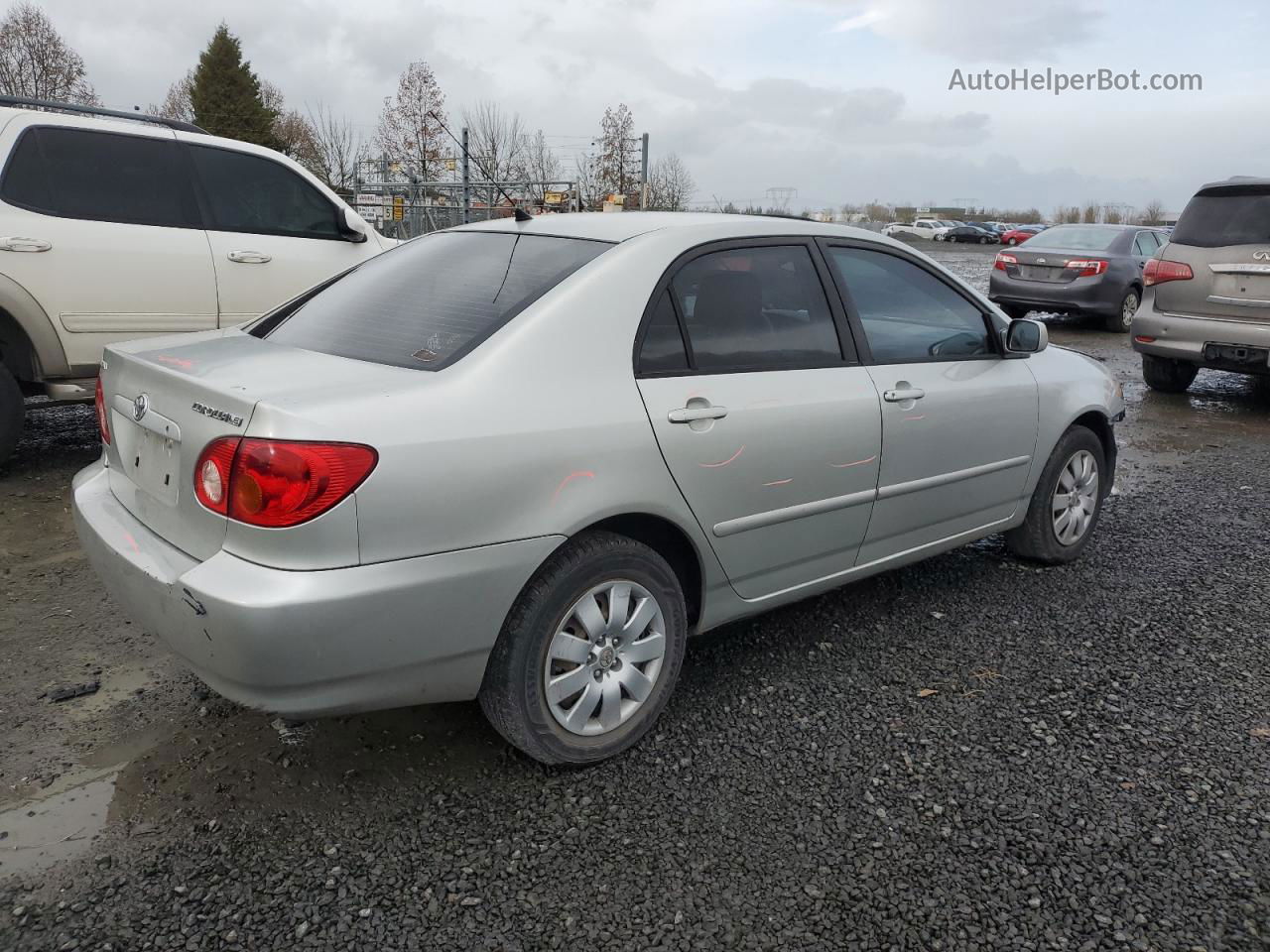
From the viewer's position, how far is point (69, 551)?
14.7ft

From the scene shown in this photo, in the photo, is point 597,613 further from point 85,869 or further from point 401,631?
point 85,869

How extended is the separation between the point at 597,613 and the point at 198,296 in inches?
164

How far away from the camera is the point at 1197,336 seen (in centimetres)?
838

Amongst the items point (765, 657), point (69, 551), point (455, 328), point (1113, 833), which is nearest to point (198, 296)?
point (69, 551)

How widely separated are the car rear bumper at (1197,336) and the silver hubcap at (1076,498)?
4.34 meters

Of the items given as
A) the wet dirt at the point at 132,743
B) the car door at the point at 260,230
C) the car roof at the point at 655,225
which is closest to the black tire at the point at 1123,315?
the car door at the point at 260,230

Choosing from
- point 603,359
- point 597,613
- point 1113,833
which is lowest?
point 1113,833

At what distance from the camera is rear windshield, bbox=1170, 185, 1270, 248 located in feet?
26.5

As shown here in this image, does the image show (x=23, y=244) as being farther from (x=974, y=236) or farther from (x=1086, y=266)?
(x=974, y=236)

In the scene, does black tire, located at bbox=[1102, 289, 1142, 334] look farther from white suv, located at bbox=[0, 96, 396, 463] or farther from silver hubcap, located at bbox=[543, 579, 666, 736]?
silver hubcap, located at bbox=[543, 579, 666, 736]

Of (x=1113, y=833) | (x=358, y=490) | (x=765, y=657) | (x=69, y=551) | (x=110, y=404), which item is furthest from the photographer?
(x=69, y=551)

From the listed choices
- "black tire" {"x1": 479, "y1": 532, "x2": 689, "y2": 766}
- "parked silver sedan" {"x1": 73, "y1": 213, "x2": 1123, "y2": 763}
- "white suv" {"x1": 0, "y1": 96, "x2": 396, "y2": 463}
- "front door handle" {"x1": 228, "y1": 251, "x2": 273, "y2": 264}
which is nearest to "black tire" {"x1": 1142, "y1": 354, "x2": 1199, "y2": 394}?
"parked silver sedan" {"x1": 73, "y1": 213, "x2": 1123, "y2": 763}

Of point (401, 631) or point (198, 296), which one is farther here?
point (198, 296)

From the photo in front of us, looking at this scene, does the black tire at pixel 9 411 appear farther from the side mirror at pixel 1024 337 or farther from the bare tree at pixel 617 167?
the bare tree at pixel 617 167
